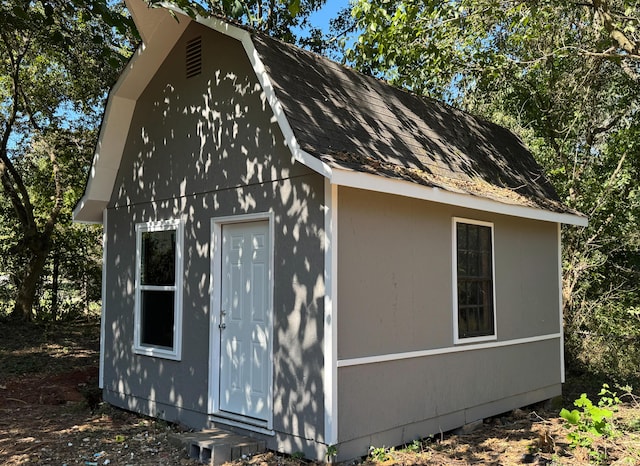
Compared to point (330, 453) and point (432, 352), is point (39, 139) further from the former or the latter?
point (330, 453)

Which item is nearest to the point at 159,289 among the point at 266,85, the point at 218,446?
the point at 218,446

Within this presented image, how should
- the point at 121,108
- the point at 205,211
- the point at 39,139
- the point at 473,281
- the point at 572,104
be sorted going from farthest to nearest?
1. the point at 39,139
2. the point at 572,104
3. the point at 121,108
4. the point at 473,281
5. the point at 205,211

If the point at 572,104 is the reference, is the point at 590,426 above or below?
below

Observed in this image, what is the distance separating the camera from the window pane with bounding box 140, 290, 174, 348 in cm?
712

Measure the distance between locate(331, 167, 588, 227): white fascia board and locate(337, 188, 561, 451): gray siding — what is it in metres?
0.34

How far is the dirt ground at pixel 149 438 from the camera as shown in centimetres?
565

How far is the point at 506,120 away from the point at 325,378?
9956 millimetres

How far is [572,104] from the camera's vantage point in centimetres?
1267

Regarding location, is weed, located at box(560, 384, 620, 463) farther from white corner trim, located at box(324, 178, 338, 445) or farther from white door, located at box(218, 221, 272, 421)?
white door, located at box(218, 221, 272, 421)

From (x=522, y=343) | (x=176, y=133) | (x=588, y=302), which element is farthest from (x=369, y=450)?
(x=588, y=302)

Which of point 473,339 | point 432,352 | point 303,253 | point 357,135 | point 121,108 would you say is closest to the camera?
point 303,253

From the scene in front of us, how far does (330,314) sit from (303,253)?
693 mm

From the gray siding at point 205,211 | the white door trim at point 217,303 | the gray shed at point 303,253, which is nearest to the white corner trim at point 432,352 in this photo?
the gray shed at point 303,253

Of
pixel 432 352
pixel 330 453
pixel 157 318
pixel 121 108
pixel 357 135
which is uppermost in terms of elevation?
pixel 121 108
